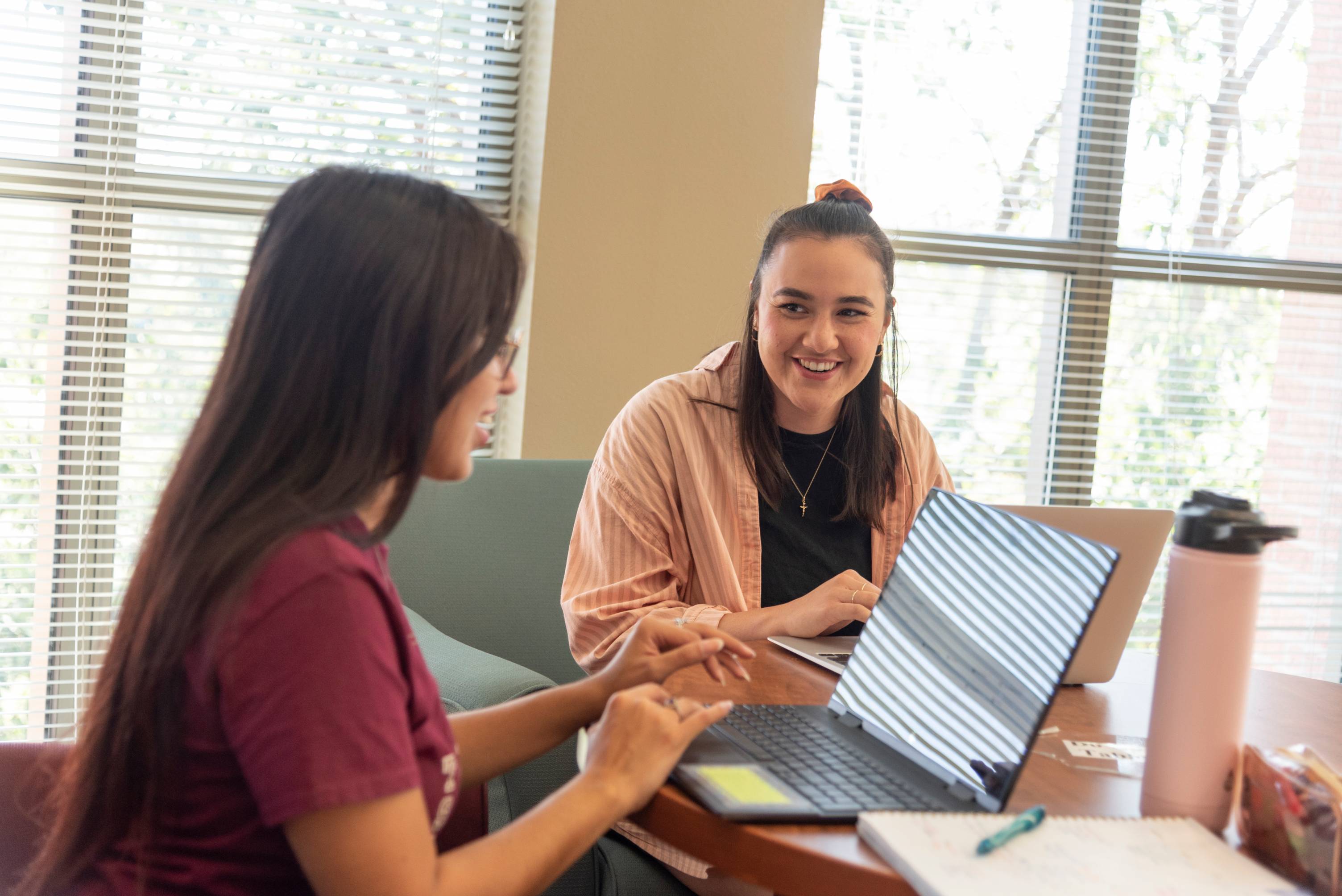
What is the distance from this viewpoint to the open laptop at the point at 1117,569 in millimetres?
1301

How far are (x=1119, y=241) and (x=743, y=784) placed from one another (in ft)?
8.31

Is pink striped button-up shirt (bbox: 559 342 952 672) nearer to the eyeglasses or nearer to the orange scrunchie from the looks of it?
the orange scrunchie

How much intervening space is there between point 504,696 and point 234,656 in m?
0.72

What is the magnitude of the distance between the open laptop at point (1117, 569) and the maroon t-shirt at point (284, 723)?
0.70m

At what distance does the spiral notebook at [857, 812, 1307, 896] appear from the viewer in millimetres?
790

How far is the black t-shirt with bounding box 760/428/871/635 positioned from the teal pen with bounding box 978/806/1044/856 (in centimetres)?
84

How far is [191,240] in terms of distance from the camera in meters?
2.49

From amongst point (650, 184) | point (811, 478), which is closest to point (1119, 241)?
point (650, 184)

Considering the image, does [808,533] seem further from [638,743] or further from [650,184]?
[650,184]

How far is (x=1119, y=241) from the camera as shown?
10.00 ft

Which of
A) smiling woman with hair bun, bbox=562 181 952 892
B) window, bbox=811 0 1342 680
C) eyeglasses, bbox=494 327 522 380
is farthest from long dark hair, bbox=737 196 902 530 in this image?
window, bbox=811 0 1342 680

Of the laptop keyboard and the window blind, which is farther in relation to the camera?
the window blind

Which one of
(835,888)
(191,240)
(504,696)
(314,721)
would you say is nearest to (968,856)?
(835,888)

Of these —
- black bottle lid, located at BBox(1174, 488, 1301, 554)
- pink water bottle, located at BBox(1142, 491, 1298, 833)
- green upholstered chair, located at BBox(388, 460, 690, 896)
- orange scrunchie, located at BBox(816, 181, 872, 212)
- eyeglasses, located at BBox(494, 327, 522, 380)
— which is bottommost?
green upholstered chair, located at BBox(388, 460, 690, 896)
